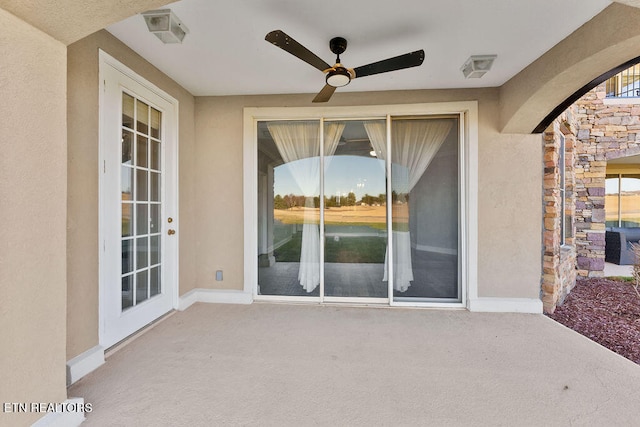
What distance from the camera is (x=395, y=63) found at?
207 cm

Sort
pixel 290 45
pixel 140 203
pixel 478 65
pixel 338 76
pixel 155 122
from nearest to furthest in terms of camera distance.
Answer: pixel 290 45 → pixel 338 76 → pixel 478 65 → pixel 140 203 → pixel 155 122

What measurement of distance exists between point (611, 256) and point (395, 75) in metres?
6.98

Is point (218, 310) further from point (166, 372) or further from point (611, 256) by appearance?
point (611, 256)

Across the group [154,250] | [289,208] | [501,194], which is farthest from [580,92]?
[154,250]

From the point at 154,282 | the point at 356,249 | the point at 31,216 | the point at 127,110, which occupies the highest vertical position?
the point at 127,110

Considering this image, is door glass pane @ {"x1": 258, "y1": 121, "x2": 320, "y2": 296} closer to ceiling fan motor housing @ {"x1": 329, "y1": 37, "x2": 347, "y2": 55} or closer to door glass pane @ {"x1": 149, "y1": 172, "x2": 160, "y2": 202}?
door glass pane @ {"x1": 149, "y1": 172, "x2": 160, "y2": 202}

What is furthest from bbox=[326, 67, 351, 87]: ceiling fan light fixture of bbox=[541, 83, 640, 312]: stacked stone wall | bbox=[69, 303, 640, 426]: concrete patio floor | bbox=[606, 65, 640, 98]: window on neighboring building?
bbox=[606, 65, 640, 98]: window on neighboring building

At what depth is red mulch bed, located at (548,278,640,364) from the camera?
2752 millimetres

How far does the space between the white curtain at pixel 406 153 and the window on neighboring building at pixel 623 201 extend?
754 centimetres

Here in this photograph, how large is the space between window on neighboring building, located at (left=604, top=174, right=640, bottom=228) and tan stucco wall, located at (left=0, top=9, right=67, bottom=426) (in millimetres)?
10886

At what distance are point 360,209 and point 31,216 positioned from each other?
9.13 feet

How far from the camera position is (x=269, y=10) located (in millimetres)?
1963

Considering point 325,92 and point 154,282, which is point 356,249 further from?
point 154,282

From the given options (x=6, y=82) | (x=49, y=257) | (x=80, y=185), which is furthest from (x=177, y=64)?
(x=49, y=257)
